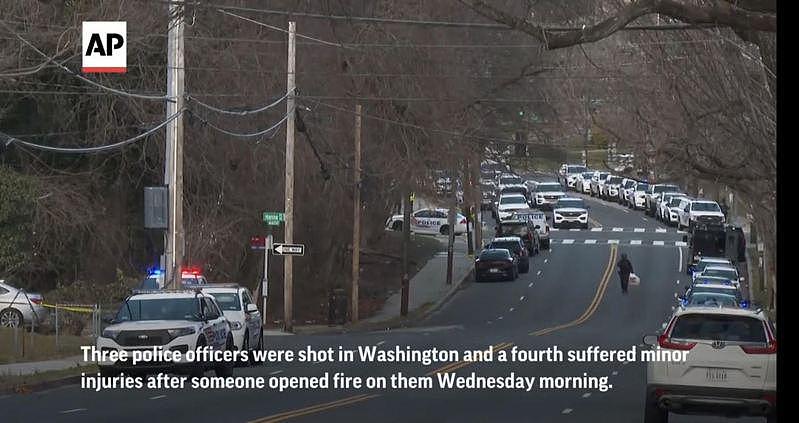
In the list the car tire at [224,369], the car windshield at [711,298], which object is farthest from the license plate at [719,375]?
the car windshield at [711,298]

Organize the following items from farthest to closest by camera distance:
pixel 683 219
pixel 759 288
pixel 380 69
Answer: pixel 683 219
pixel 759 288
pixel 380 69

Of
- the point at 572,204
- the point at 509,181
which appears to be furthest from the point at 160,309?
the point at 509,181

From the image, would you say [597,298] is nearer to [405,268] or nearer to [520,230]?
[405,268]

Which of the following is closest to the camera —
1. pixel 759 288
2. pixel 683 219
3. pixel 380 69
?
pixel 380 69

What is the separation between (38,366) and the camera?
88.0 ft

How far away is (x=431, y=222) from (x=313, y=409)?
64254 mm

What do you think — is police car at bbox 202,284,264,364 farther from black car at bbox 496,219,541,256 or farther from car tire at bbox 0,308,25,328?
black car at bbox 496,219,541,256

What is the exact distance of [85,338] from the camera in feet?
113

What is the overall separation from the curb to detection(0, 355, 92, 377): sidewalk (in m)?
0.82

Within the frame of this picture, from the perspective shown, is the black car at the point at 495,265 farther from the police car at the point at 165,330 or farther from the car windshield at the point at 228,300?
the police car at the point at 165,330

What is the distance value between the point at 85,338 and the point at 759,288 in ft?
125

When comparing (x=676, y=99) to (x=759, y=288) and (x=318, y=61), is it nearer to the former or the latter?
(x=318, y=61)

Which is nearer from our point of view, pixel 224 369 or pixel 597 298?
pixel 224 369

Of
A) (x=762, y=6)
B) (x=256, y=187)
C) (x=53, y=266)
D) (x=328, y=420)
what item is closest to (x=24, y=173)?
(x=53, y=266)
